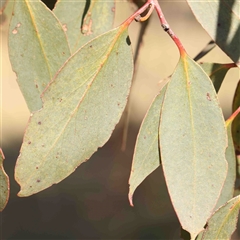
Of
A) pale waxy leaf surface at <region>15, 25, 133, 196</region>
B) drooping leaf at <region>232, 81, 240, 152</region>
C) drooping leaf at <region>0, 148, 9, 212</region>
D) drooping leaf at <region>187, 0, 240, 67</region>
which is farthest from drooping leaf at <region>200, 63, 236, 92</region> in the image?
drooping leaf at <region>0, 148, 9, 212</region>

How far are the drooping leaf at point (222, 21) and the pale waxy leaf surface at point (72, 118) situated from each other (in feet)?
0.48

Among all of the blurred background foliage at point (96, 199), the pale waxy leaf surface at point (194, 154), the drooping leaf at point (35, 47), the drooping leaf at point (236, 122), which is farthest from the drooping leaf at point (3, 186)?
the blurred background foliage at point (96, 199)

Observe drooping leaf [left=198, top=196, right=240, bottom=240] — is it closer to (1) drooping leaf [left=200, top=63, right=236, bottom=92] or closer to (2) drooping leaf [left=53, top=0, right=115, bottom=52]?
(1) drooping leaf [left=200, top=63, right=236, bottom=92]

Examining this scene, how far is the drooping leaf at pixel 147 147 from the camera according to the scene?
0.91 m

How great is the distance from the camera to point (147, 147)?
3.00 ft

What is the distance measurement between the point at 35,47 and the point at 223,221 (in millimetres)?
500

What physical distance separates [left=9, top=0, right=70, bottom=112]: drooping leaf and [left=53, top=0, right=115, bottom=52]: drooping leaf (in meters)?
0.07

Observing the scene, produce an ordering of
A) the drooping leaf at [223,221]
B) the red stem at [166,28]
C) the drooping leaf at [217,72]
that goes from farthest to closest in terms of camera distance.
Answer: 1. the drooping leaf at [217,72]
2. the drooping leaf at [223,221]
3. the red stem at [166,28]

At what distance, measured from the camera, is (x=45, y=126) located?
0.88 meters

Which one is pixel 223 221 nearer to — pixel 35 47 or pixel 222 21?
pixel 222 21

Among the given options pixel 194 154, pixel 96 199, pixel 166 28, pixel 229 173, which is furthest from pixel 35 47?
pixel 96 199

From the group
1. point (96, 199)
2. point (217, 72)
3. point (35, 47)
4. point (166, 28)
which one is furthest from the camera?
point (96, 199)

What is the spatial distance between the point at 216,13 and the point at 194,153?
0.27 metres

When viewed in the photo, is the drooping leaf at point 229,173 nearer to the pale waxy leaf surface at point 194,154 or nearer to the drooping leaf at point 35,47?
the pale waxy leaf surface at point 194,154
